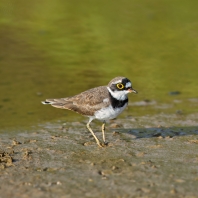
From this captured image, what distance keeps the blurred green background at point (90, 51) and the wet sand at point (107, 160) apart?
2.73 ft

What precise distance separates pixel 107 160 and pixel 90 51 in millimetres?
7880

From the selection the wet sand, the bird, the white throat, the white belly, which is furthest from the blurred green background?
the white throat

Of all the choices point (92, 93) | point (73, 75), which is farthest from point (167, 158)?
point (73, 75)

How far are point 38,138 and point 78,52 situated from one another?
6.71 m

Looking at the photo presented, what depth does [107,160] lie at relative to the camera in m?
8.77

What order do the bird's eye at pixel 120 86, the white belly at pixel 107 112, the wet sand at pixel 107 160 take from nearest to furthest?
the wet sand at pixel 107 160, the white belly at pixel 107 112, the bird's eye at pixel 120 86

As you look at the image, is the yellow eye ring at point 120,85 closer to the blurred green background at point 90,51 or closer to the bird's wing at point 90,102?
the bird's wing at point 90,102

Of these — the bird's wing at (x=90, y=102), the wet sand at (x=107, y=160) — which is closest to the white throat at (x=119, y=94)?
the bird's wing at (x=90, y=102)

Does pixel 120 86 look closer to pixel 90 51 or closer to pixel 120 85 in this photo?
pixel 120 85

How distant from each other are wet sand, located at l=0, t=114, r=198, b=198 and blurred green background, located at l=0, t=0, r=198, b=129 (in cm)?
83

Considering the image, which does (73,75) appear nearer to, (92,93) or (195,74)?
(195,74)

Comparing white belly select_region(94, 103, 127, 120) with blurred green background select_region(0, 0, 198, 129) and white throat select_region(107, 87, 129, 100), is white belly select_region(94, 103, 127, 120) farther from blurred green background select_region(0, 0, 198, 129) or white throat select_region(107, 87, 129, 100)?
blurred green background select_region(0, 0, 198, 129)

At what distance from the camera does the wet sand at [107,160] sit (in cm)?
753

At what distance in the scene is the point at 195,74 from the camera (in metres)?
14.4
